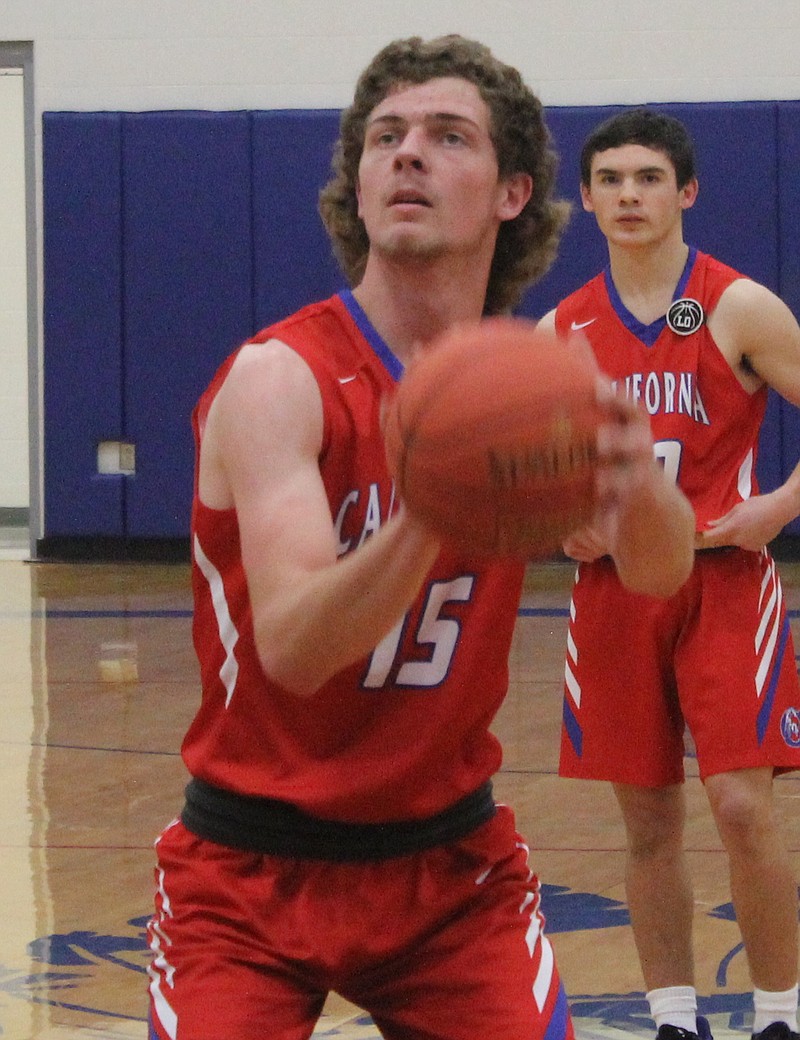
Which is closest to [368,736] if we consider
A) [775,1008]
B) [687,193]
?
[775,1008]

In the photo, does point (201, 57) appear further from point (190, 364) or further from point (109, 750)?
point (109, 750)

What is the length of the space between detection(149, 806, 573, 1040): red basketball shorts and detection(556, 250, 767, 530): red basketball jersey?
1.35 metres

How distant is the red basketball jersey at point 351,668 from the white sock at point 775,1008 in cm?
133

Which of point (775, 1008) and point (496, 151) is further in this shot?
point (775, 1008)

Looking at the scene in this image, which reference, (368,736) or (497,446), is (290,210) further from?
(497,446)

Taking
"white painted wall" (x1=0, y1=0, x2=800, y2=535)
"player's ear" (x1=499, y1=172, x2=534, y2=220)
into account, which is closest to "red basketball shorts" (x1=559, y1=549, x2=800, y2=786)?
"player's ear" (x1=499, y1=172, x2=534, y2=220)

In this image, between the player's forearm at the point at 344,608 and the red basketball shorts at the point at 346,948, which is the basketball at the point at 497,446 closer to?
the player's forearm at the point at 344,608

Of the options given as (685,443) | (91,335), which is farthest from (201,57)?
(685,443)

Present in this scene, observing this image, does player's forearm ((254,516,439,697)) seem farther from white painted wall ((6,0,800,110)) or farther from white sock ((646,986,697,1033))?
white painted wall ((6,0,800,110))

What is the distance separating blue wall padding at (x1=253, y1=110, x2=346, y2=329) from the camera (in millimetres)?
9961

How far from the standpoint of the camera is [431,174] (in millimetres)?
2143

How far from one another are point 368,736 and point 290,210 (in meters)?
8.22

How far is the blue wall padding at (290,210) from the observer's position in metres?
9.96

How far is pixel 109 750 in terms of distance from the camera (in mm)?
5562
